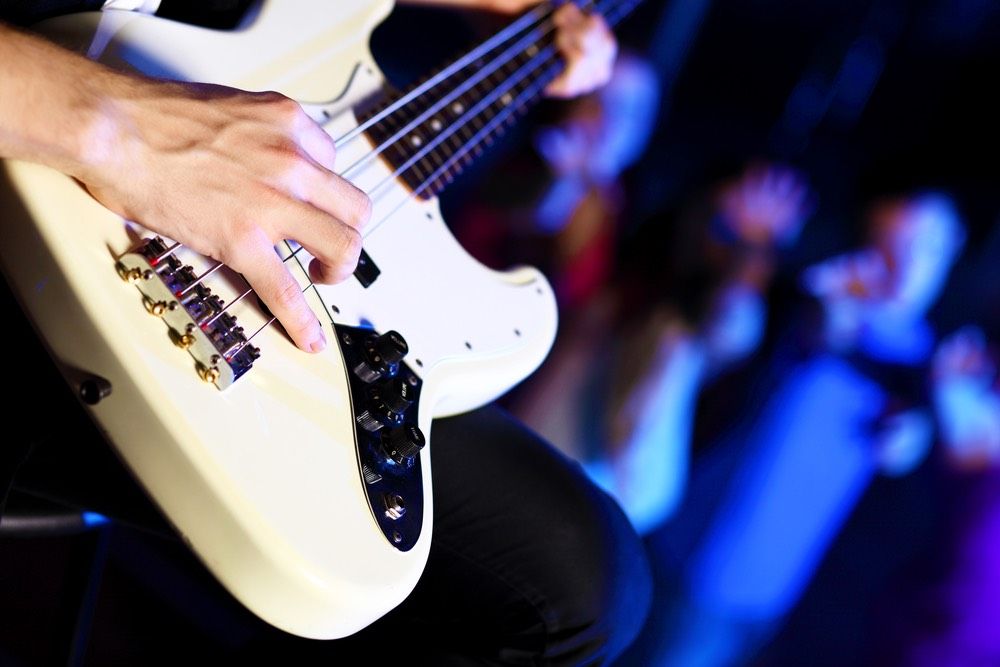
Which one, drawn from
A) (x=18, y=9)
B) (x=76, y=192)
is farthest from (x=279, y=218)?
(x=18, y=9)

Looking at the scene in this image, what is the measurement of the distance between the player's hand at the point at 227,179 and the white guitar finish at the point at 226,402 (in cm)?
4

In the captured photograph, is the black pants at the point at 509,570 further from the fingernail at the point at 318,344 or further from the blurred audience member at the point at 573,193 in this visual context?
the blurred audience member at the point at 573,193

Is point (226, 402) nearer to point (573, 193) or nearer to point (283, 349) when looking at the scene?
point (283, 349)

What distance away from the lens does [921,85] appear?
3.16 meters

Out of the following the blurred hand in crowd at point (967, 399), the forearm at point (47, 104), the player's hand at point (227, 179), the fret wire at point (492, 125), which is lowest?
the blurred hand in crowd at point (967, 399)

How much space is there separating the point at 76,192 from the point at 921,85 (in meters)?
3.21

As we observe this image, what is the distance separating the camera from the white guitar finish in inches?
26.2

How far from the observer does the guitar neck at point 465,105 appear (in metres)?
1.07

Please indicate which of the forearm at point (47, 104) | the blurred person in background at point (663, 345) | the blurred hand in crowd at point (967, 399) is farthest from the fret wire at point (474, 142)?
the blurred hand in crowd at point (967, 399)

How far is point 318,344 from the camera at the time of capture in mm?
802

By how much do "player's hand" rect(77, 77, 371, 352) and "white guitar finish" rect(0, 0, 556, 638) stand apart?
0.04 meters

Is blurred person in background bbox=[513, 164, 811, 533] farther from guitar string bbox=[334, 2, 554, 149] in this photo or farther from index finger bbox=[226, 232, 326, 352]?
index finger bbox=[226, 232, 326, 352]

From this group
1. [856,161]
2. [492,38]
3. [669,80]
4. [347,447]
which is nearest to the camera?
[347,447]

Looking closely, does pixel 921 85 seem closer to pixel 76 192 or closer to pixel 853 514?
pixel 853 514
